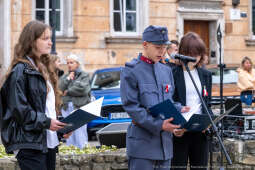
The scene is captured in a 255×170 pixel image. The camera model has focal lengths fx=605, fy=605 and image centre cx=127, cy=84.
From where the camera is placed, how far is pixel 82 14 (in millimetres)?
19953

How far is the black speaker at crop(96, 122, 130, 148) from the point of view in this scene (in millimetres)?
7528

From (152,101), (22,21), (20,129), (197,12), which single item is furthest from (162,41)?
(197,12)

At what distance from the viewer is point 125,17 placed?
21016 millimetres

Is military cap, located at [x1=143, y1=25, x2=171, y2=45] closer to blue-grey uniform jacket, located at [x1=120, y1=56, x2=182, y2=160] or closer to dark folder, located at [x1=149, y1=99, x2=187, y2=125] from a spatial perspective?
blue-grey uniform jacket, located at [x1=120, y1=56, x2=182, y2=160]

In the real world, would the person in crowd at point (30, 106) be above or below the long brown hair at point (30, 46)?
below

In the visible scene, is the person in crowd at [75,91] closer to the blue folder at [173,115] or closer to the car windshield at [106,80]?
the car windshield at [106,80]

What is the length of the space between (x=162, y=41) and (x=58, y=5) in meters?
15.6

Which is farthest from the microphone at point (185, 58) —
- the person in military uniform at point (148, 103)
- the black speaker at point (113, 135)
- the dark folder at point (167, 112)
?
the black speaker at point (113, 135)

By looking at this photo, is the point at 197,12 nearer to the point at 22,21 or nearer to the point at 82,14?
the point at 82,14

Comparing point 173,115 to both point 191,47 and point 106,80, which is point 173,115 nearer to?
point 191,47

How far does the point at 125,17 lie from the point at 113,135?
13.7 meters

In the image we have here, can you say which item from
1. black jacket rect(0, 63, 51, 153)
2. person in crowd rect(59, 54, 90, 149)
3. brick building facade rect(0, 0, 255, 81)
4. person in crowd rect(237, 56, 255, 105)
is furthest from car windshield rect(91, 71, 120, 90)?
black jacket rect(0, 63, 51, 153)

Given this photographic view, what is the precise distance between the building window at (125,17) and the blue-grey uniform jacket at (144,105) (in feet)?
52.5

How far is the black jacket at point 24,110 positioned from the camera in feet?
14.3
